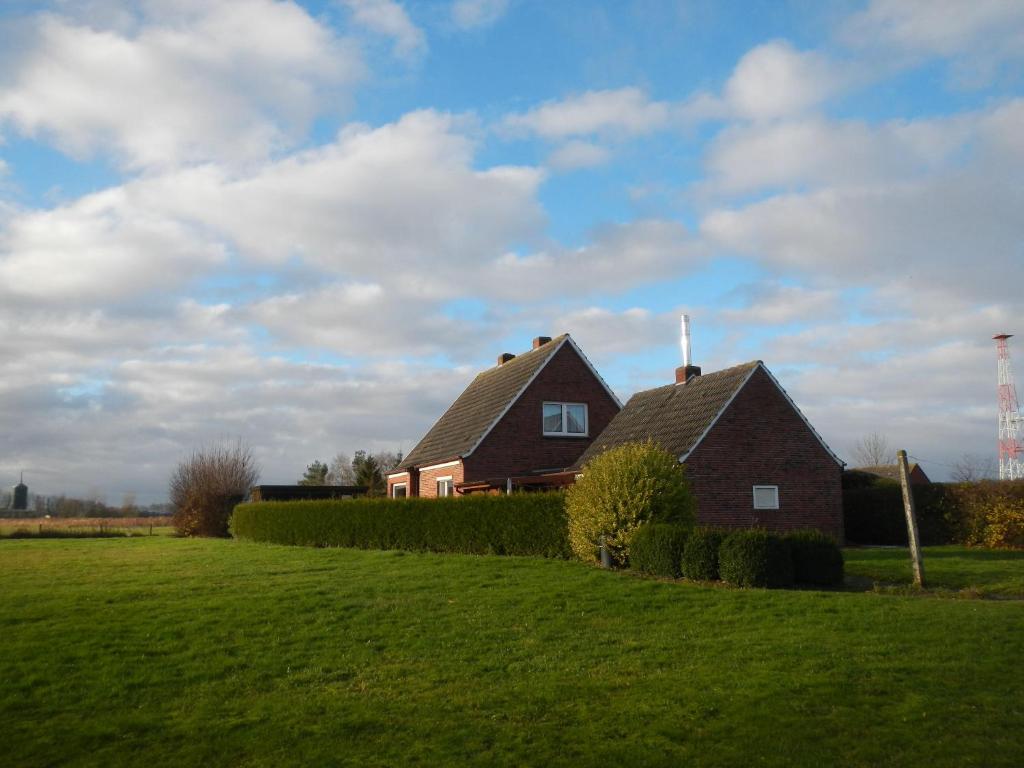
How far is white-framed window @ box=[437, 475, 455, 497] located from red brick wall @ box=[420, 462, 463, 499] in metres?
0.16

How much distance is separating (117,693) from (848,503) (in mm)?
26681

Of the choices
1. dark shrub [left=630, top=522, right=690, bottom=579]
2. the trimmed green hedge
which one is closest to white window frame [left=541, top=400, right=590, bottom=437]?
the trimmed green hedge

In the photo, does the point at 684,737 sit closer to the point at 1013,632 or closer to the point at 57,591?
the point at 1013,632

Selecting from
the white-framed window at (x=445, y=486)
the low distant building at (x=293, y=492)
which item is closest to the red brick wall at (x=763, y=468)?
the white-framed window at (x=445, y=486)

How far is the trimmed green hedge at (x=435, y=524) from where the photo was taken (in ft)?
71.5

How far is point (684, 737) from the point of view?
8016mm

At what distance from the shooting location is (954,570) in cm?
1766

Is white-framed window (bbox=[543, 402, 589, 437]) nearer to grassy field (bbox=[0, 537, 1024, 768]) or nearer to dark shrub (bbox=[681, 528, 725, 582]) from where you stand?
dark shrub (bbox=[681, 528, 725, 582])

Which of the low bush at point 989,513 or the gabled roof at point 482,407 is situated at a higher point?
the gabled roof at point 482,407

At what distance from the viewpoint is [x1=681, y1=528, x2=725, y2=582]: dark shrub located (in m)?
16.1

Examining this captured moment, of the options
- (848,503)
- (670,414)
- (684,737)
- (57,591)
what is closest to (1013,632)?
(684,737)

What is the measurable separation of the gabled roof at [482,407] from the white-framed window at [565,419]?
4.96 feet

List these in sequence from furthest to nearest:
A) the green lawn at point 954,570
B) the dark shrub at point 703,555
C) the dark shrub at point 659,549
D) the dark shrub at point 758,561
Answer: the dark shrub at point 659,549
the dark shrub at point 703,555
the dark shrub at point 758,561
the green lawn at point 954,570

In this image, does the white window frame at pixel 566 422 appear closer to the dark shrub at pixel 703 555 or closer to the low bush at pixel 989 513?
the low bush at pixel 989 513
